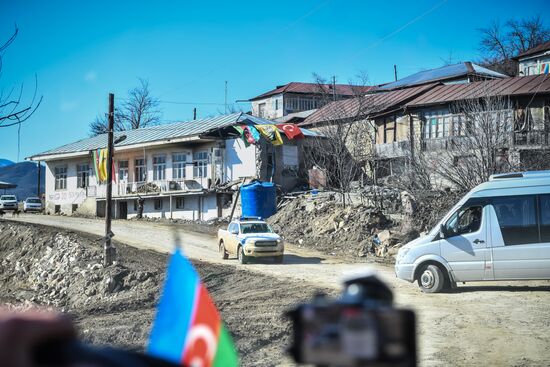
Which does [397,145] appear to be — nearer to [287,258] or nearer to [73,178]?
[287,258]

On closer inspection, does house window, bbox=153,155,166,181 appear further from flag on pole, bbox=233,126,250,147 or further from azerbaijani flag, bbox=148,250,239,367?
azerbaijani flag, bbox=148,250,239,367

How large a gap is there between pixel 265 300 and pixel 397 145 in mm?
30638

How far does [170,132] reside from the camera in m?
49.0

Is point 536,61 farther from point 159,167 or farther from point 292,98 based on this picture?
point 159,167

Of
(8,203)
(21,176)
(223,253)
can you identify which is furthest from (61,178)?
(21,176)

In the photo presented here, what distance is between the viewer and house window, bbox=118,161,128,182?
5184 cm

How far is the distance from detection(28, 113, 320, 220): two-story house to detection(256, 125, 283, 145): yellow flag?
1.16 m

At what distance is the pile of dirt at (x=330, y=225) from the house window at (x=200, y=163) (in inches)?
378

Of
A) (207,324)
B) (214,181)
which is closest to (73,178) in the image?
(214,181)

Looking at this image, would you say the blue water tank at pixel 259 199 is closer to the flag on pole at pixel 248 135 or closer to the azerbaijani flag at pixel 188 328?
the flag on pole at pixel 248 135

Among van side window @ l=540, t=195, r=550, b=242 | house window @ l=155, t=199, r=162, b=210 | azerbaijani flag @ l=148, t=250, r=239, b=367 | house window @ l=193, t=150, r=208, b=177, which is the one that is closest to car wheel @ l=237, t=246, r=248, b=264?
van side window @ l=540, t=195, r=550, b=242

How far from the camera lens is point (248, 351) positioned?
467 inches

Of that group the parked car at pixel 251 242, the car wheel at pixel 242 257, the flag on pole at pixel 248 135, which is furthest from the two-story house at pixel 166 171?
the car wheel at pixel 242 257

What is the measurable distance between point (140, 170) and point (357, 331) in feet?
165
